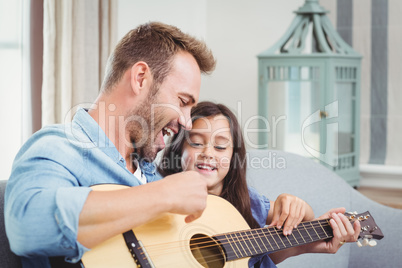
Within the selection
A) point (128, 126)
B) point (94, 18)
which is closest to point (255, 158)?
point (128, 126)

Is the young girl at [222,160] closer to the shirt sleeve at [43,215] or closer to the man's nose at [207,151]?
the man's nose at [207,151]

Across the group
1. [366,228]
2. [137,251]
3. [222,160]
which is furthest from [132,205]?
[366,228]

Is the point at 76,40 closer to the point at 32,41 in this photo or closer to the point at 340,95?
the point at 32,41

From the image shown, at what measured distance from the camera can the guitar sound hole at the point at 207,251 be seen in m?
1.13

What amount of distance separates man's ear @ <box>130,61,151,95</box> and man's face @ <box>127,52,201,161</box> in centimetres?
2

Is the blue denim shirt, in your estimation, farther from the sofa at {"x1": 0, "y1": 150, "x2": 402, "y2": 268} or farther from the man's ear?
the sofa at {"x1": 0, "y1": 150, "x2": 402, "y2": 268}

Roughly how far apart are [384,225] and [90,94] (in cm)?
130

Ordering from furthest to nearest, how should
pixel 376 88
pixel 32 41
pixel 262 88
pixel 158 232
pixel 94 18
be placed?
pixel 376 88 < pixel 262 88 < pixel 94 18 < pixel 32 41 < pixel 158 232

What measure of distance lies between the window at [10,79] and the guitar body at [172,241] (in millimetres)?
1063

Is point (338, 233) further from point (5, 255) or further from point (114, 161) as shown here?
point (5, 255)

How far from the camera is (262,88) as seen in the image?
2.52 m

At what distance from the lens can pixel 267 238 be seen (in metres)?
1.23

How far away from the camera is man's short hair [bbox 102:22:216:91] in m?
1.22

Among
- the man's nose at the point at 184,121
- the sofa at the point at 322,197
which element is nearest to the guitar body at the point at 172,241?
the man's nose at the point at 184,121
